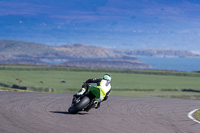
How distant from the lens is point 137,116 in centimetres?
1972

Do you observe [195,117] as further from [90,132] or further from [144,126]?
[90,132]

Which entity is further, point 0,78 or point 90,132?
point 0,78

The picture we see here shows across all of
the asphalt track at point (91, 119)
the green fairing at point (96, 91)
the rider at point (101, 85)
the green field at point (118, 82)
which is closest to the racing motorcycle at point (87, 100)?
the green fairing at point (96, 91)

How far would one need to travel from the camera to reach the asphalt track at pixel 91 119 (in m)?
15.1

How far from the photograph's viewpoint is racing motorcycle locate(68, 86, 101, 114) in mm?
19444

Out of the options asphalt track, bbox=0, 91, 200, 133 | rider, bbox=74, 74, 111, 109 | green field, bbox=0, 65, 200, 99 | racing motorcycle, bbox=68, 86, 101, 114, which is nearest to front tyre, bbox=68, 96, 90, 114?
racing motorcycle, bbox=68, 86, 101, 114

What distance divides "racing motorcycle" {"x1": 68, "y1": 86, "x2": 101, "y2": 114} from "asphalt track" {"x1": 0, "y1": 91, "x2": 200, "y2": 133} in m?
0.32

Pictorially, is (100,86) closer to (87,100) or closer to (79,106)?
(87,100)

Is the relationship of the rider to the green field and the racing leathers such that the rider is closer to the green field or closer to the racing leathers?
the racing leathers

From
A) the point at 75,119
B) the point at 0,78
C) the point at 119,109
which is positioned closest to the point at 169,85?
the point at 0,78

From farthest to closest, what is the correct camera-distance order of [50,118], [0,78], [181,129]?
[0,78] → [50,118] → [181,129]

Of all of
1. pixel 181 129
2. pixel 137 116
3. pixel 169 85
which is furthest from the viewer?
pixel 169 85

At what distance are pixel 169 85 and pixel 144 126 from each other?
63.8 metres

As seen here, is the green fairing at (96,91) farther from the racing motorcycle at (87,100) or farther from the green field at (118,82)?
the green field at (118,82)
